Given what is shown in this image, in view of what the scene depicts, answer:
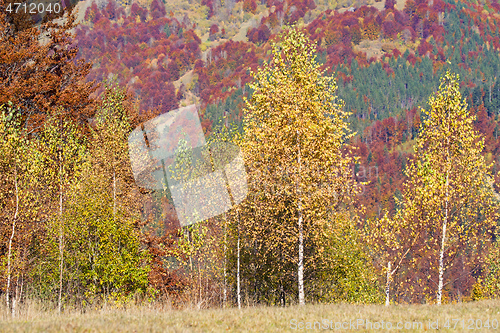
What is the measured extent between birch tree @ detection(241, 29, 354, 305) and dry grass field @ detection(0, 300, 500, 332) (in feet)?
17.8

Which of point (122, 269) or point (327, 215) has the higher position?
point (327, 215)

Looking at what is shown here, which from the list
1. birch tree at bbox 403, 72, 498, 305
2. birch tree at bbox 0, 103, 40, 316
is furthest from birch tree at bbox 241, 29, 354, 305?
birch tree at bbox 0, 103, 40, 316

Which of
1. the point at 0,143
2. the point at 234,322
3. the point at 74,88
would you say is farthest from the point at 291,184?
the point at 74,88

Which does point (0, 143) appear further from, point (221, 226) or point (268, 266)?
point (268, 266)

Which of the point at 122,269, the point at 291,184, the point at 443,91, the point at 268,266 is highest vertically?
the point at 443,91

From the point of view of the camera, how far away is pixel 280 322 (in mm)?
12422

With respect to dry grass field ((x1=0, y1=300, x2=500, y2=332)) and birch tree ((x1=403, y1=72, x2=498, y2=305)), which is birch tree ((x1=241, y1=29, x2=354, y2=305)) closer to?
birch tree ((x1=403, y1=72, x2=498, y2=305))

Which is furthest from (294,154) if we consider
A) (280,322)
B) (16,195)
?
(16,195)

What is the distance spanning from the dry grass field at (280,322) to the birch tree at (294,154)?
17.8 ft

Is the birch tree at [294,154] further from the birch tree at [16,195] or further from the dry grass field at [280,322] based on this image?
the birch tree at [16,195]

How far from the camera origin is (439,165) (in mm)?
23625

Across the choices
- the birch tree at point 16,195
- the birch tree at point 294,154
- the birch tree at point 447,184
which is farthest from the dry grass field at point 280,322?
the birch tree at point 447,184

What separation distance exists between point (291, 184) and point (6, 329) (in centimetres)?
1217

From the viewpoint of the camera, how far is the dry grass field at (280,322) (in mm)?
10883
